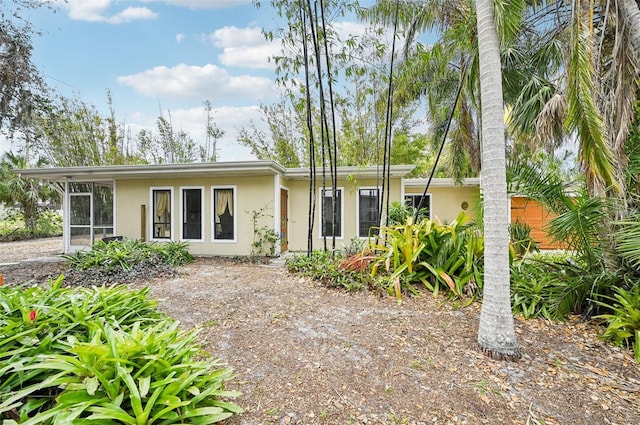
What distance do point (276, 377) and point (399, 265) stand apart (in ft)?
9.04

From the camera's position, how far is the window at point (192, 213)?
8.17 m

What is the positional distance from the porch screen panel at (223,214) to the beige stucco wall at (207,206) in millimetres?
134

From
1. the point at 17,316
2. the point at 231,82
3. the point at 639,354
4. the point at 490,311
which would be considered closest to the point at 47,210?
the point at 231,82

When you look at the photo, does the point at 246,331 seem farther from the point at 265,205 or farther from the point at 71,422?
the point at 265,205

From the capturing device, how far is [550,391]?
2238 millimetres

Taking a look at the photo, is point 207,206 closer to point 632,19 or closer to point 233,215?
point 233,215

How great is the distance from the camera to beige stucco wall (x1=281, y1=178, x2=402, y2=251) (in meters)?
8.38

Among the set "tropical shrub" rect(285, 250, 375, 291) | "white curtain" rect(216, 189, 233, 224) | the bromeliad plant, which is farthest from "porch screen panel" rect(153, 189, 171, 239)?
the bromeliad plant

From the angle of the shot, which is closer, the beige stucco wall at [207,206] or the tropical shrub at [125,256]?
the tropical shrub at [125,256]

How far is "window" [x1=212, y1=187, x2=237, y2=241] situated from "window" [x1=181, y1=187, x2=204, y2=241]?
1.31 feet

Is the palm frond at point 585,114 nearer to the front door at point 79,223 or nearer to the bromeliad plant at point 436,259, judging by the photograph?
the bromeliad plant at point 436,259

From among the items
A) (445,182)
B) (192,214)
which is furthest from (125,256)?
(445,182)

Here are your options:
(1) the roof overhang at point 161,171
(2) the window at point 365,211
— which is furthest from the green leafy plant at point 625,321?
(1) the roof overhang at point 161,171

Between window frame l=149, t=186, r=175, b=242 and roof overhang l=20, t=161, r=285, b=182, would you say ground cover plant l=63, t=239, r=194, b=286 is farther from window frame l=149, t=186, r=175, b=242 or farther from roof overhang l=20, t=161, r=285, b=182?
roof overhang l=20, t=161, r=285, b=182
